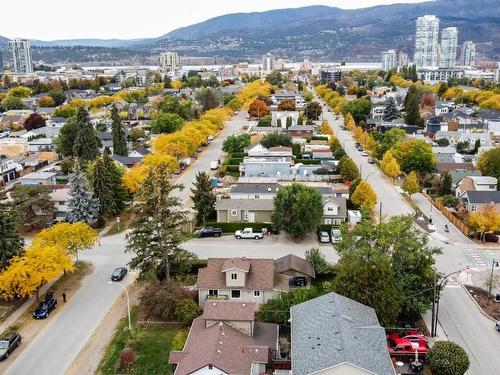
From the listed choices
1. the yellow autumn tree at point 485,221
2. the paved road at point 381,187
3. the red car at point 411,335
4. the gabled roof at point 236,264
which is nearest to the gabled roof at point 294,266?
the gabled roof at point 236,264

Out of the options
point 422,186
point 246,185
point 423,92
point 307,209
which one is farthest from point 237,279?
point 423,92

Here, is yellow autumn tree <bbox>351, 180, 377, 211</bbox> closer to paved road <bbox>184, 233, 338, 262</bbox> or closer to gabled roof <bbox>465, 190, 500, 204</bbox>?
paved road <bbox>184, 233, 338, 262</bbox>

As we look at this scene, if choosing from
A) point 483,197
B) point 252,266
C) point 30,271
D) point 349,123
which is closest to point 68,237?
point 30,271

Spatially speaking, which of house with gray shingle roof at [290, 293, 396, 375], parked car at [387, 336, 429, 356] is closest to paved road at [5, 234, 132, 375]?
house with gray shingle roof at [290, 293, 396, 375]

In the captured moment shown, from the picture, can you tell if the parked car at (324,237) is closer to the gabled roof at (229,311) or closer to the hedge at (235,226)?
the hedge at (235,226)

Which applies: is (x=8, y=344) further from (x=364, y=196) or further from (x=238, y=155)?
(x=238, y=155)

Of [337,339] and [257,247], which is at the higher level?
[337,339]
